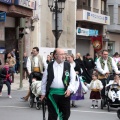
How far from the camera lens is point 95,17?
147 feet

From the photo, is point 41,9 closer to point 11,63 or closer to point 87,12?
point 87,12

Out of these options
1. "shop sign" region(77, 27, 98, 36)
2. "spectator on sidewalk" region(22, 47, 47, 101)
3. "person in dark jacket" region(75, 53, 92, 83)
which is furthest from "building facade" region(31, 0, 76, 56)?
"spectator on sidewalk" region(22, 47, 47, 101)

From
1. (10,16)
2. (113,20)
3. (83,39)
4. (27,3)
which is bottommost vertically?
(83,39)

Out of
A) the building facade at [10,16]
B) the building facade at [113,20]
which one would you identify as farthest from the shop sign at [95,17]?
the building facade at [10,16]

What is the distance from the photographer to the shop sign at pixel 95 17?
140 ft

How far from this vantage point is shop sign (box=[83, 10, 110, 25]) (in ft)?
140

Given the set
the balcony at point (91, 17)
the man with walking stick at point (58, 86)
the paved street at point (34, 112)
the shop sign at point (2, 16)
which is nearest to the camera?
the man with walking stick at point (58, 86)

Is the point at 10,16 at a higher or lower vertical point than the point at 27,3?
lower

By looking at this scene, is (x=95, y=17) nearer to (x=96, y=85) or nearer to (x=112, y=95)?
(x=96, y=85)

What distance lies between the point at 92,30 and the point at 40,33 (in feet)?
32.3

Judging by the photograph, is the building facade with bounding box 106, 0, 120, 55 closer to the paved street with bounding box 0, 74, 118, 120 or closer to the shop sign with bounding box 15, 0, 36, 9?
the shop sign with bounding box 15, 0, 36, 9

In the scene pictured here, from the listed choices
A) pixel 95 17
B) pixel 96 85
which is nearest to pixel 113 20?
pixel 95 17

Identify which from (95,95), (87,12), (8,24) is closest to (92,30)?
(87,12)

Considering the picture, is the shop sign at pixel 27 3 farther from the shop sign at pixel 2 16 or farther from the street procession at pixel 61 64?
the shop sign at pixel 2 16
